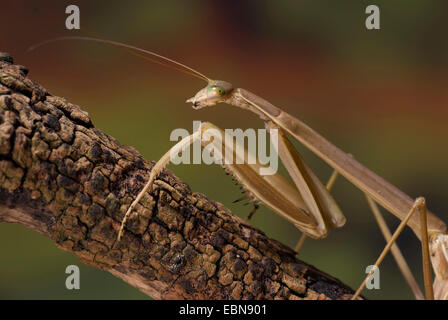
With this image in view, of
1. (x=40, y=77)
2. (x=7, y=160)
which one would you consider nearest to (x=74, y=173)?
(x=7, y=160)

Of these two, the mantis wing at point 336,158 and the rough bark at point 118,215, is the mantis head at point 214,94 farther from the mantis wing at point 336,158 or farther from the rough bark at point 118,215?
the rough bark at point 118,215

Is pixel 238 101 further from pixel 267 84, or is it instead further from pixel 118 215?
pixel 267 84

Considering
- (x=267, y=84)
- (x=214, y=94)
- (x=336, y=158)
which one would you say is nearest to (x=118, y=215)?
(x=214, y=94)

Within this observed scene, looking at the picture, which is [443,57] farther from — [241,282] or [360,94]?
[241,282]

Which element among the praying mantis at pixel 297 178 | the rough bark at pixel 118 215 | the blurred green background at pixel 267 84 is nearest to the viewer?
the rough bark at pixel 118 215

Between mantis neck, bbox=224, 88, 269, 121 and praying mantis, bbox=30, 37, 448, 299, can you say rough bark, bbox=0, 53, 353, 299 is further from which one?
mantis neck, bbox=224, 88, 269, 121

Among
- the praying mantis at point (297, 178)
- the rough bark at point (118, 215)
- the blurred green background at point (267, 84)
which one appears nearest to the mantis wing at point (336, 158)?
the praying mantis at point (297, 178)

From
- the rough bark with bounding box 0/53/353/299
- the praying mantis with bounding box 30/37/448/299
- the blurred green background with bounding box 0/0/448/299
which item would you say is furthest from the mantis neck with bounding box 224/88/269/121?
the blurred green background with bounding box 0/0/448/299
